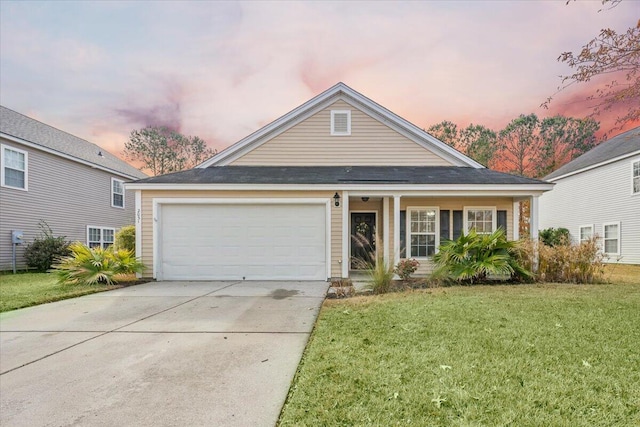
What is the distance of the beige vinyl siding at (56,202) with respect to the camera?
1142 cm

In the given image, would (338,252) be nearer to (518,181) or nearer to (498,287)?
(498,287)

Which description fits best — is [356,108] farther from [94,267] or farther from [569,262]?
[94,267]

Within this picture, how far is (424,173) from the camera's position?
980cm

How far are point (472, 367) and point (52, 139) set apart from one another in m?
18.0

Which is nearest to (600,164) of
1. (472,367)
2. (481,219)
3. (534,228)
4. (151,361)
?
(481,219)

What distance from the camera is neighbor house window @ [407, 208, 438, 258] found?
9914 mm

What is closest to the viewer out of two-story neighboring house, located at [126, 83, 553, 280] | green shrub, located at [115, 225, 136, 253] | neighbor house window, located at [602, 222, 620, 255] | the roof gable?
two-story neighboring house, located at [126, 83, 553, 280]

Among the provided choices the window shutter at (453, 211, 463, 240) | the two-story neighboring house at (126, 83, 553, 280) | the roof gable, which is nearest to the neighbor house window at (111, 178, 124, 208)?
the roof gable

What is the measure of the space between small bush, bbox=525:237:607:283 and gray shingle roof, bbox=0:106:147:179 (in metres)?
17.5

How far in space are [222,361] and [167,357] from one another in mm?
651

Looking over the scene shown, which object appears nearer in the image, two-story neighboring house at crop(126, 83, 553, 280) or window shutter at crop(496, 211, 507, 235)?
two-story neighboring house at crop(126, 83, 553, 280)

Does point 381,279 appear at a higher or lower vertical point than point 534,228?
lower

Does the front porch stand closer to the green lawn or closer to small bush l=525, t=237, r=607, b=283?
small bush l=525, t=237, r=607, b=283

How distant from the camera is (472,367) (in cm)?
291
